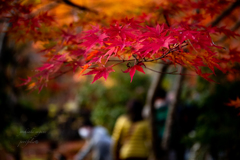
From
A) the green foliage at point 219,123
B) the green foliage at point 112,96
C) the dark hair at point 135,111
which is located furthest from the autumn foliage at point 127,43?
the green foliage at point 112,96

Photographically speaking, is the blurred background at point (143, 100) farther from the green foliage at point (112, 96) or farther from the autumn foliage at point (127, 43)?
the autumn foliage at point (127, 43)

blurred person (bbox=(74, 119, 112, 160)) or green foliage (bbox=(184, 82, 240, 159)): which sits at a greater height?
green foliage (bbox=(184, 82, 240, 159))

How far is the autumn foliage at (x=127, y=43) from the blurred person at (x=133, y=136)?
1.29m

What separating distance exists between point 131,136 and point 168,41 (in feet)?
6.24

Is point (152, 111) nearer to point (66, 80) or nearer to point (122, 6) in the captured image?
point (122, 6)

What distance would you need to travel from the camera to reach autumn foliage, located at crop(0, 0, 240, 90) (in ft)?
3.44

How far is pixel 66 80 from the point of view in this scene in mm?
9867

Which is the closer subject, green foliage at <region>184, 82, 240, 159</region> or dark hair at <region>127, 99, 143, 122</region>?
green foliage at <region>184, 82, 240, 159</region>

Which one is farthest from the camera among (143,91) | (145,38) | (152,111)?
(143,91)

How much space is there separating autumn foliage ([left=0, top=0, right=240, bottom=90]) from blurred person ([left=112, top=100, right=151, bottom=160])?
129 cm

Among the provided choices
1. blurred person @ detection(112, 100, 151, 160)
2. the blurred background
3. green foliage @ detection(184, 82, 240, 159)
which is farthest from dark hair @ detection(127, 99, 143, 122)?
green foliage @ detection(184, 82, 240, 159)

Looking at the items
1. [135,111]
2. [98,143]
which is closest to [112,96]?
[98,143]

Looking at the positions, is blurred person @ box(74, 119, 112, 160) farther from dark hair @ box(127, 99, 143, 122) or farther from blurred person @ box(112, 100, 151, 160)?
dark hair @ box(127, 99, 143, 122)

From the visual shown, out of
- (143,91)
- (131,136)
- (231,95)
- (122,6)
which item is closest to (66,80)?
(143,91)
